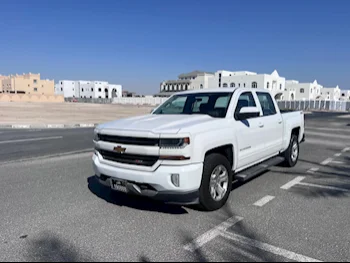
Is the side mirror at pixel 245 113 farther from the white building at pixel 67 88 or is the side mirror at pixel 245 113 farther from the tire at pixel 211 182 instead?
the white building at pixel 67 88

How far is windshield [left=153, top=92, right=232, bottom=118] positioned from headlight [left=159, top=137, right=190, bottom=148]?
1.23 metres

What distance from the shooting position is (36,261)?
2.96 metres

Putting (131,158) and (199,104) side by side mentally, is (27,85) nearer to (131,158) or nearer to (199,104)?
(199,104)

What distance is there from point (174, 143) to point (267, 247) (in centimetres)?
164

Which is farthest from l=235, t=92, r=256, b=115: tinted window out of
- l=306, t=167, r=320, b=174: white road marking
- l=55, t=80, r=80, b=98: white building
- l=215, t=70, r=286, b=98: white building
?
l=55, t=80, r=80, b=98: white building

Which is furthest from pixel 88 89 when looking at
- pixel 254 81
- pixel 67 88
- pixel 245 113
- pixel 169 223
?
pixel 169 223

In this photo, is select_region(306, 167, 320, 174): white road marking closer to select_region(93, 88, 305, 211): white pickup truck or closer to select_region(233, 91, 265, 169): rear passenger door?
select_region(93, 88, 305, 211): white pickup truck

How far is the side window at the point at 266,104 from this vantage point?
587cm

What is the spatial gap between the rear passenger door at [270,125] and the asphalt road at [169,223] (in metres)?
0.68

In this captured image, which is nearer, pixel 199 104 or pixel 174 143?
pixel 174 143

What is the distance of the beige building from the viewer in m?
103

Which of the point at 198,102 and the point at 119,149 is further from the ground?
the point at 198,102

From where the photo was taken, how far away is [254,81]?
261ft

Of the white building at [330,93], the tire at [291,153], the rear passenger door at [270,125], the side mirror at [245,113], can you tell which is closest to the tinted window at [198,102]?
the side mirror at [245,113]
